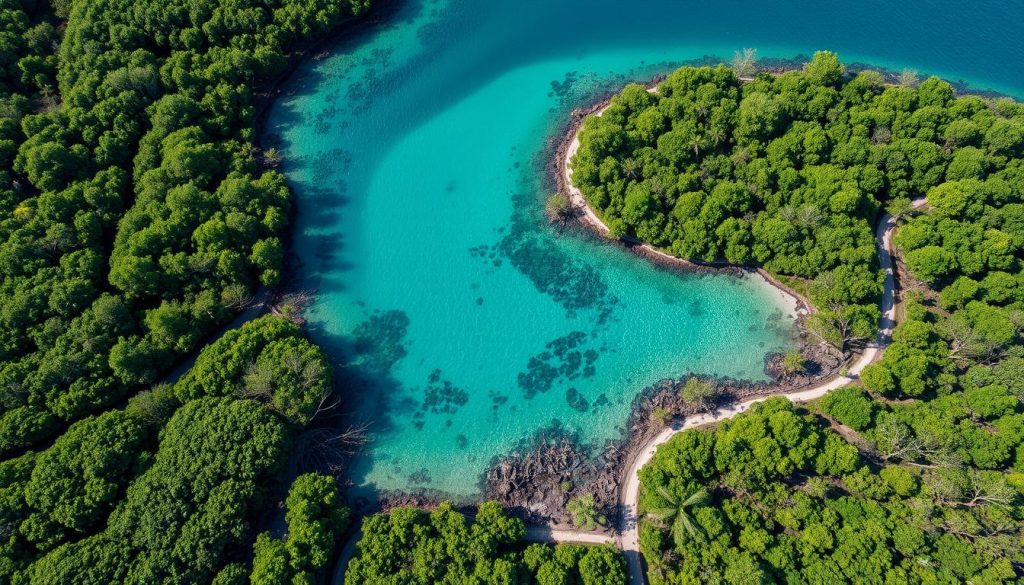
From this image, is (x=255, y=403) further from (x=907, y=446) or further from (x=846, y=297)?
(x=846, y=297)

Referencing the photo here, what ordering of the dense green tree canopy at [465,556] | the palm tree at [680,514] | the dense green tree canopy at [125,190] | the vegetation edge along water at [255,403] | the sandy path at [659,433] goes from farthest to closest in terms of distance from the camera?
the dense green tree canopy at [125,190]
the sandy path at [659,433]
the palm tree at [680,514]
the vegetation edge along water at [255,403]
the dense green tree canopy at [465,556]

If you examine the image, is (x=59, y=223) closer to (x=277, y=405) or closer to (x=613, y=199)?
(x=277, y=405)

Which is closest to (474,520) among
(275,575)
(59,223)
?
(275,575)

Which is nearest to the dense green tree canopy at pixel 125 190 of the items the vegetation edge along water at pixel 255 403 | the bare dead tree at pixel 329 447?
the vegetation edge along water at pixel 255 403

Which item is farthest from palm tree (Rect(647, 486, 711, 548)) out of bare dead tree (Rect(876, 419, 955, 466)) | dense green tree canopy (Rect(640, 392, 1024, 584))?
bare dead tree (Rect(876, 419, 955, 466))

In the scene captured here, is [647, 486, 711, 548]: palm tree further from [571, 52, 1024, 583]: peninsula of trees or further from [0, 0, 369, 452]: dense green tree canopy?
[0, 0, 369, 452]: dense green tree canopy

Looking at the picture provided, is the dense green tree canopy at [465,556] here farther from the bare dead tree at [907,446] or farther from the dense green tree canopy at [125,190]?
the bare dead tree at [907,446]
